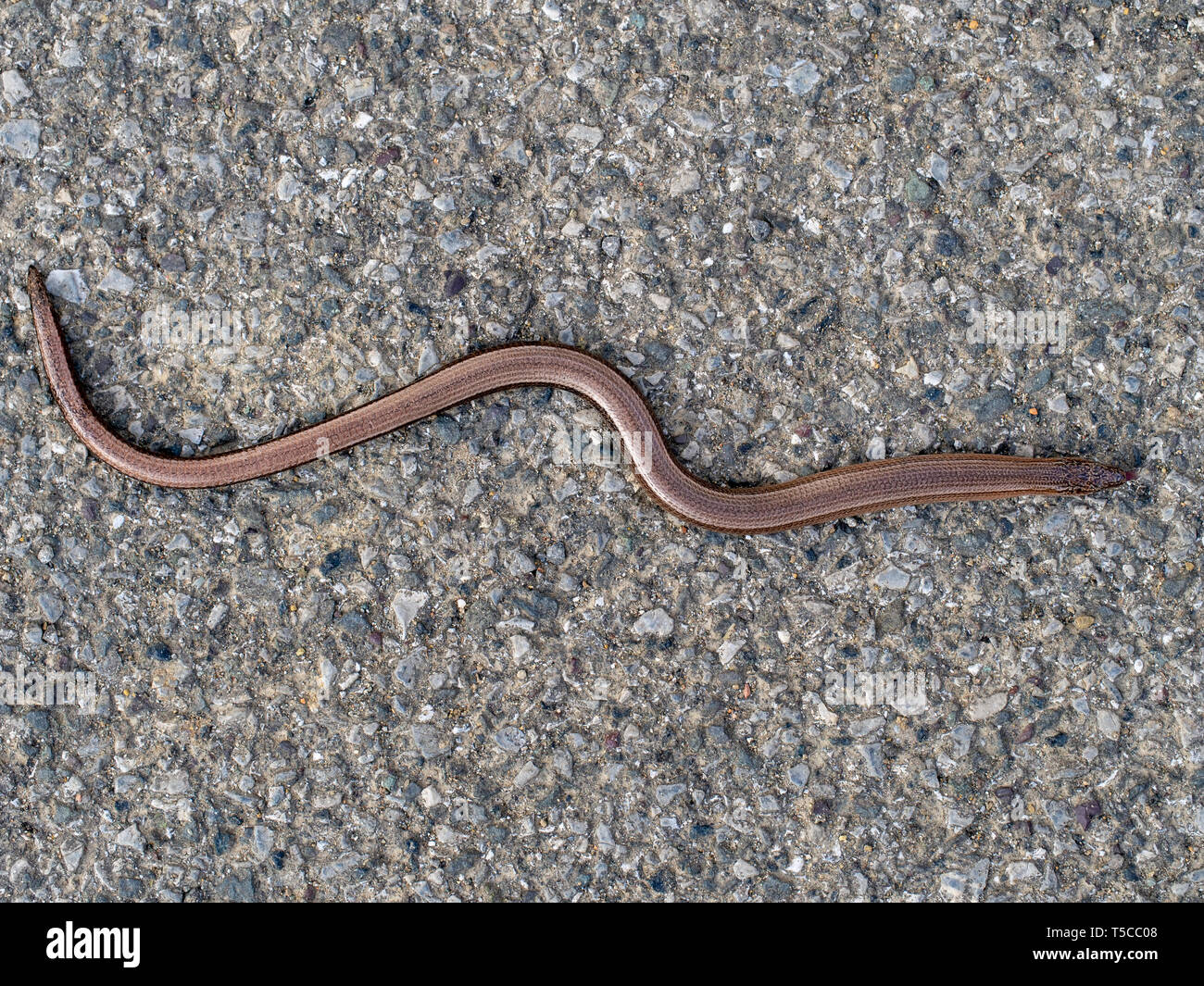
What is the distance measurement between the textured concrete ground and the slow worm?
0.37ft

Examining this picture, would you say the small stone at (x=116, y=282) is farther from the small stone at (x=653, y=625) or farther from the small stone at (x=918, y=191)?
the small stone at (x=918, y=191)

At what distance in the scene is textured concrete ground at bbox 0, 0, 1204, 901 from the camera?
11.8 ft

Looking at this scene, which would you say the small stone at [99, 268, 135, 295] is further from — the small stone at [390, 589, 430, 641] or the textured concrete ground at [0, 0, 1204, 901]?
the small stone at [390, 589, 430, 641]

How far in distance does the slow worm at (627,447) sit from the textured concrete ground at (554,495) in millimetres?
112

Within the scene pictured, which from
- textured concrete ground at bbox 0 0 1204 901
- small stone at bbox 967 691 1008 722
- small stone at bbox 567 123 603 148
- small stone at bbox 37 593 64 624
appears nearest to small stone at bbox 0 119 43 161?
textured concrete ground at bbox 0 0 1204 901

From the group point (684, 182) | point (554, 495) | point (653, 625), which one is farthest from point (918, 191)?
point (653, 625)

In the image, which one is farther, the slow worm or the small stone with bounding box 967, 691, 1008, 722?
the small stone with bounding box 967, 691, 1008, 722

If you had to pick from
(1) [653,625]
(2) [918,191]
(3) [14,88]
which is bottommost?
(1) [653,625]

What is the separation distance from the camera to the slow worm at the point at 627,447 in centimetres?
353

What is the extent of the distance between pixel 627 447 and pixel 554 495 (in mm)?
422

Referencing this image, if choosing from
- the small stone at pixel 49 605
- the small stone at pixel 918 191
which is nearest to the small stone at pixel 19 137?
the small stone at pixel 49 605

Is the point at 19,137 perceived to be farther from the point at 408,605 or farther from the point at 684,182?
the point at 684,182

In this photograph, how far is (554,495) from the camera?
11.9 feet
